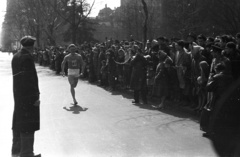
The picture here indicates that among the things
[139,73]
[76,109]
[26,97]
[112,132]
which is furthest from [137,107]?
[26,97]

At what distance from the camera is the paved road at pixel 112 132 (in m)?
6.30

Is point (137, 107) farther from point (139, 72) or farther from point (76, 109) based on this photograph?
point (76, 109)

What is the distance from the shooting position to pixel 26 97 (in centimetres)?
566

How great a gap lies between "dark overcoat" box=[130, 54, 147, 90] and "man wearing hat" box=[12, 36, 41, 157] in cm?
630

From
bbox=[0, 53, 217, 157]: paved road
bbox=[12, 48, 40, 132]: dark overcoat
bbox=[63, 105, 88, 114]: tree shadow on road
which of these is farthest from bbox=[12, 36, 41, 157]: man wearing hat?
bbox=[63, 105, 88, 114]: tree shadow on road

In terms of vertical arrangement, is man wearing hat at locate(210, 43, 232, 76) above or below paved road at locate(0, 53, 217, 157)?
above

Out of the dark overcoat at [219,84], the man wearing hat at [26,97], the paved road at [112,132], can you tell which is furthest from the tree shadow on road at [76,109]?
the man wearing hat at [26,97]

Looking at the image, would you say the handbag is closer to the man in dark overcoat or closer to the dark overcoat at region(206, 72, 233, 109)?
the dark overcoat at region(206, 72, 233, 109)

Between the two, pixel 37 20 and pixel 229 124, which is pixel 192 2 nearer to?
pixel 37 20

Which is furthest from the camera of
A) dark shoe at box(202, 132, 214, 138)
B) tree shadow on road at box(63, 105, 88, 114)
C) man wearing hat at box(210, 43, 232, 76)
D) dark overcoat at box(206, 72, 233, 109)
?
tree shadow on road at box(63, 105, 88, 114)

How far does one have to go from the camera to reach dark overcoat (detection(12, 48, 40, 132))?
18.5ft

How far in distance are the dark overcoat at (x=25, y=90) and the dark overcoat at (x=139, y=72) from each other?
637 centimetres

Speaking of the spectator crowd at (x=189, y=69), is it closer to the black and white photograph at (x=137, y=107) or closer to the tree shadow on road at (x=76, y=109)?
the black and white photograph at (x=137, y=107)

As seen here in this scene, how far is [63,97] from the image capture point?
43.8 ft
